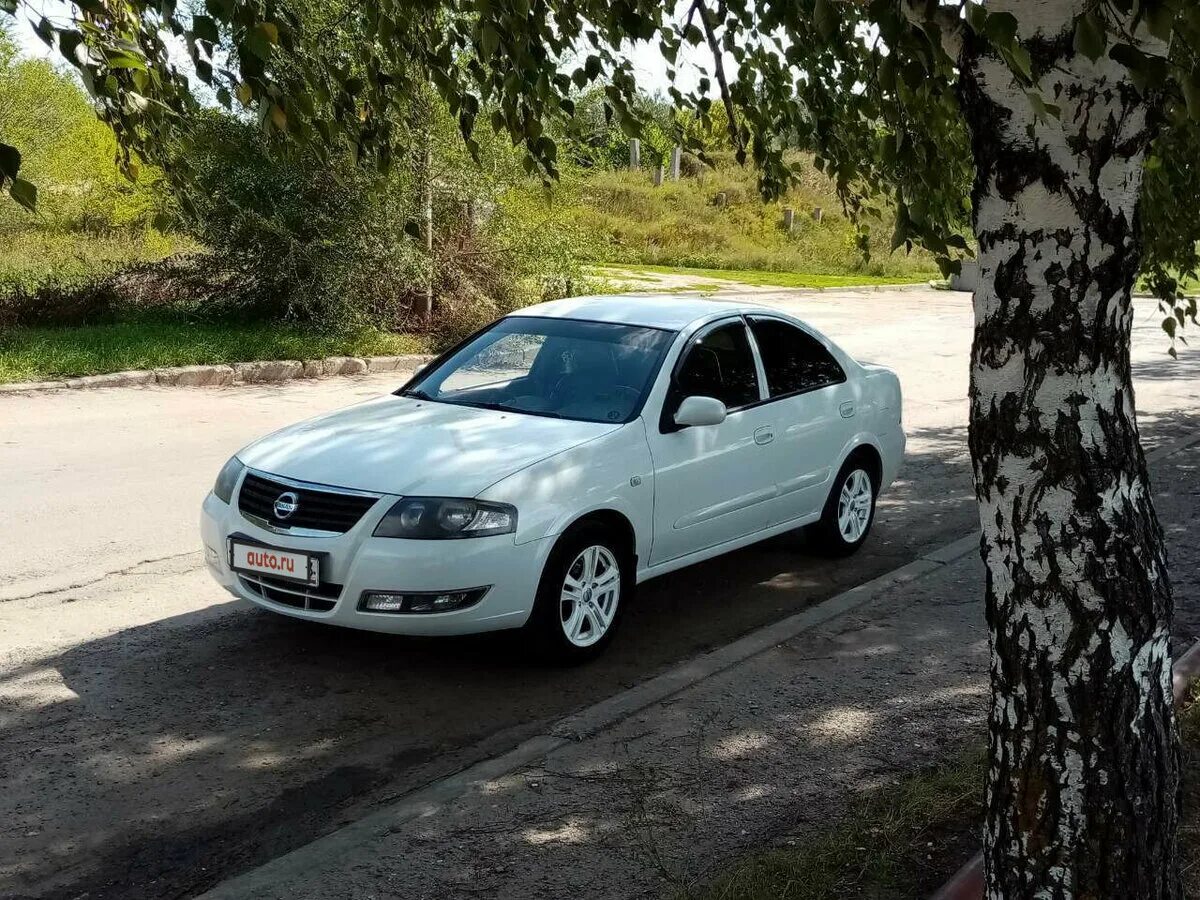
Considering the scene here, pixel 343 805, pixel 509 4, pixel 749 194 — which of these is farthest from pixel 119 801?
pixel 749 194

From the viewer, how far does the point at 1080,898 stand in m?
3.49

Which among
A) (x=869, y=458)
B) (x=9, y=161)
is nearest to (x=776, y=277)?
(x=869, y=458)

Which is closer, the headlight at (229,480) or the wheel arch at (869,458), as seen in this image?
the headlight at (229,480)

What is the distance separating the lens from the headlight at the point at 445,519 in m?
5.69

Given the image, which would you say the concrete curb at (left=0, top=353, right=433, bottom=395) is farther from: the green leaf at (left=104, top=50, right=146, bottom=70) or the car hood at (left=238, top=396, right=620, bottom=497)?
the green leaf at (left=104, top=50, right=146, bottom=70)

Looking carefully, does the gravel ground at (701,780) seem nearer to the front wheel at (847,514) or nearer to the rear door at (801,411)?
the rear door at (801,411)

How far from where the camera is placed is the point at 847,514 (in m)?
8.21

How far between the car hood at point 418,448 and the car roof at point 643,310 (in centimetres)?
94

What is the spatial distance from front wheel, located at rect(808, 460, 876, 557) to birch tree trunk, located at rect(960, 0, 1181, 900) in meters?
4.40

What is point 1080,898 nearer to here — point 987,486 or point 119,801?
point 987,486

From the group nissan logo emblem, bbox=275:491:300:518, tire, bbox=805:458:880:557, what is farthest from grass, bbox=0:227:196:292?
nissan logo emblem, bbox=275:491:300:518

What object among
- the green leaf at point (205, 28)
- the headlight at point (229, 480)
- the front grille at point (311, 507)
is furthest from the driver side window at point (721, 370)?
the green leaf at point (205, 28)

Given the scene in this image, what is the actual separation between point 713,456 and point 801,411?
923 mm

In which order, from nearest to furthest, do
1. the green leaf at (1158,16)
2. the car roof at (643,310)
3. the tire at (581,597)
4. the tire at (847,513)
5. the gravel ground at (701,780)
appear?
the green leaf at (1158,16) < the gravel ground at (701,780) < the tire at (581,597) < the car roof at (643,310) < the tire at (847,513)
